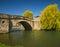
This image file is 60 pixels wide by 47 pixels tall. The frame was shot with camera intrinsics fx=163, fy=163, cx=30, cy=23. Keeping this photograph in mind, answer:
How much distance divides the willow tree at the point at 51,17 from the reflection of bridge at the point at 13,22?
199 inches

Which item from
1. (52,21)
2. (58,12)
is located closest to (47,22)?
(52,21)

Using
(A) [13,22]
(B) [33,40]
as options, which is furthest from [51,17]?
(B) [33,40]

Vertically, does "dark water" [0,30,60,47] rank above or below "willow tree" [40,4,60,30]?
below

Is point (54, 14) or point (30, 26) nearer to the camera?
point (54, 14)

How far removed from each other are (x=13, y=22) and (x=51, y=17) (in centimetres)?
1117

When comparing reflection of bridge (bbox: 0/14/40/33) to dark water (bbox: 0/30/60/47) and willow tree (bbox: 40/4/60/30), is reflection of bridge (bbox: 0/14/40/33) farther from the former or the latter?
dark water (bbox: 0/30/60/47)

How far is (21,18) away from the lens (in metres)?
51.2

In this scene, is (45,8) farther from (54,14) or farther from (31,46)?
(31,46)

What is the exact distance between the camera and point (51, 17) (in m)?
47.7

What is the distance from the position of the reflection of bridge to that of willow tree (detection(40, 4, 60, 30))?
5043mm

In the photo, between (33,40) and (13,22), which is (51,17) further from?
(33,40)

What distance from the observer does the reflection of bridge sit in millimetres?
40062

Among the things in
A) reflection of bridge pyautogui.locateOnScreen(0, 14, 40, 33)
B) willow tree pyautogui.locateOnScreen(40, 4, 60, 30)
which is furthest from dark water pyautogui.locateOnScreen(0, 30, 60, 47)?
willow tree pyautogui.locateOnScreen(40, 4, 60, 30)

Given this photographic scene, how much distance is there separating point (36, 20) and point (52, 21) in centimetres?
811
